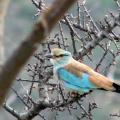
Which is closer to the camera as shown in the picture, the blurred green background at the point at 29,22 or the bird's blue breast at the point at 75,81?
the bird's blue breast at the point at 75,81

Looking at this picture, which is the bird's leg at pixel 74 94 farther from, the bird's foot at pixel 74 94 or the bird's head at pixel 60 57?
the bird's head at pixel 60 57

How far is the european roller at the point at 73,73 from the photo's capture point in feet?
13.4

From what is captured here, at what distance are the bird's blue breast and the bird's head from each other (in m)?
0.07

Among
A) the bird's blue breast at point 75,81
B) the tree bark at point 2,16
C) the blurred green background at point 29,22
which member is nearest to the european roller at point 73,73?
the bird's blue breast at point 75,81

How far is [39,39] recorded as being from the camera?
1.06 meters

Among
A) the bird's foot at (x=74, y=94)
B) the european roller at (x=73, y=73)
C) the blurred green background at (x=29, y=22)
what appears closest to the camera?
the bird's foot at (x=74, y=94)

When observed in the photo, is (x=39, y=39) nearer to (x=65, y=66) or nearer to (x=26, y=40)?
(x=26, y=40)

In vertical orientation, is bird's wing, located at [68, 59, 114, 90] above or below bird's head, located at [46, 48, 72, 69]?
below

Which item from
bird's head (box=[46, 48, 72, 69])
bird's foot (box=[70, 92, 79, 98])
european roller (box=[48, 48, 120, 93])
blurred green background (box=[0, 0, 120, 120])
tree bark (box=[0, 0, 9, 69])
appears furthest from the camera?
blurred green background (box=[0, 0, 120, 120])

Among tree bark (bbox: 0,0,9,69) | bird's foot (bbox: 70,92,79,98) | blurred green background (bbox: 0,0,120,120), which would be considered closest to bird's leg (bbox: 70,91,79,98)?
bird's foot (bbox: 70,92,79,98)

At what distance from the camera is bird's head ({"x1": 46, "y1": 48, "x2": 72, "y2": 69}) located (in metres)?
4.37

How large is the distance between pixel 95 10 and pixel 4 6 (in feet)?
52.5

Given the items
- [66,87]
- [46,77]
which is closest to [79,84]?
[66,87]

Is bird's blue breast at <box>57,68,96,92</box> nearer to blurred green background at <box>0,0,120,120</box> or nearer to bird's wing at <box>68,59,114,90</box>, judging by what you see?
bird's wing at <box>68,59,114,90</box>
